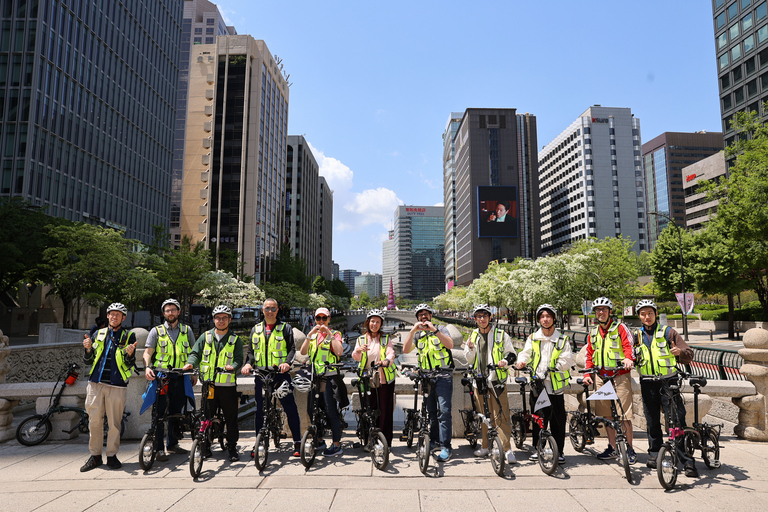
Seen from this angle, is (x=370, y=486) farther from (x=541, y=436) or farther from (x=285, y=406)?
(x=541, y=436)

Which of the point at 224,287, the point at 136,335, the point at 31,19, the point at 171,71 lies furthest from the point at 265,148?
the point at 136,335

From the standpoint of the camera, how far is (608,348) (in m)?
6.09

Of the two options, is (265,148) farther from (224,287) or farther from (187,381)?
(187,381)

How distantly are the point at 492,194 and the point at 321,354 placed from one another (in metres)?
126

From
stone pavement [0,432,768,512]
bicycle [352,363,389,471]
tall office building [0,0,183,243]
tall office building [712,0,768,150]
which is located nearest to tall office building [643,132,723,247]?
tall office building [712,0,768,150]

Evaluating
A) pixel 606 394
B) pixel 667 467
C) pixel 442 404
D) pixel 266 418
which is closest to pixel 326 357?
pixel 266 418

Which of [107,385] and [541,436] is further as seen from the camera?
[107,385]

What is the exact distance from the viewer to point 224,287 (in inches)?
1551

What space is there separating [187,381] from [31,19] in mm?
50702

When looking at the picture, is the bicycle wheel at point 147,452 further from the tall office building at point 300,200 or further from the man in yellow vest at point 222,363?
the tall office building at point 300,200

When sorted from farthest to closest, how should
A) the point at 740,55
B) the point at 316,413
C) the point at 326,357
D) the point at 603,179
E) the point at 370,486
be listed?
1. the point at 603,179
2. the point at 740,55
3. the point at 326,357
4. the point at 316,413
5. the point at 370,486

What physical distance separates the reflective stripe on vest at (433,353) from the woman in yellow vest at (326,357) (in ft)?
3.81

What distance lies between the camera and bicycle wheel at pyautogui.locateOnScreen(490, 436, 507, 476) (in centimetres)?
556

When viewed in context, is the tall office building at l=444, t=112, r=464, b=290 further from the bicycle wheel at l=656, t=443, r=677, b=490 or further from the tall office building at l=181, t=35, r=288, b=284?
the bicycle wheel at l=656, t=443, r=677, b=490
